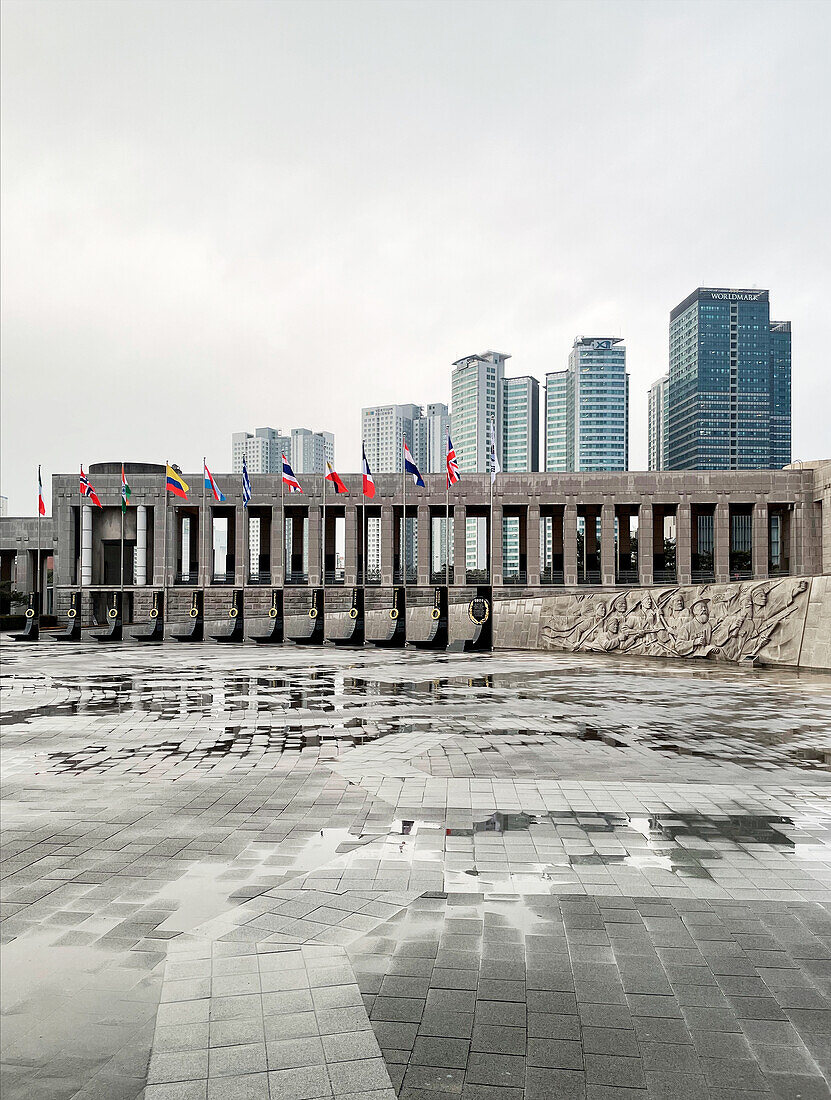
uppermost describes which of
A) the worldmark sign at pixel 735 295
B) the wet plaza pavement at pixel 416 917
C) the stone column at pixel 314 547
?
the worldmark sign at pixel 735 295

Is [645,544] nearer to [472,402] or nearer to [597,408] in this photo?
[472,402]

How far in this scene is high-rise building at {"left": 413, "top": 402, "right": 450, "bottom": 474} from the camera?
189m

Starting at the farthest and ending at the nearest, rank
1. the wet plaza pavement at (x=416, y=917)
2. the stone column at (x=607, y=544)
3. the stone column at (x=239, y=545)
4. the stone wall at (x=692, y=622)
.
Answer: the stone column at (x=239, y=545), the stone column at (x=607, y=544), the stone wall at (x=692, y=622), the wet plaza pavement at (x=416, y=917)

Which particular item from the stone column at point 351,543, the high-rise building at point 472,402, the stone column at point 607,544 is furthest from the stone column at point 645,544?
the high-rise building at point 472,402

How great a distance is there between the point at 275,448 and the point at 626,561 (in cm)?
12823

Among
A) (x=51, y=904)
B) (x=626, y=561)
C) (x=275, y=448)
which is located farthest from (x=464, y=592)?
(x=275, y=448)

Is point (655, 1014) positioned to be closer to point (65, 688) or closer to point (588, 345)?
point (65, 688)

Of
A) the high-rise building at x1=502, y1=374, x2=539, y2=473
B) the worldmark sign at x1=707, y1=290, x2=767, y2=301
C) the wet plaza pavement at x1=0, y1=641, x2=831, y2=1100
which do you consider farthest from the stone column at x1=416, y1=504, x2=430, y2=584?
the worldmark sign at x1=707, y1=290, x2=767, y2=301

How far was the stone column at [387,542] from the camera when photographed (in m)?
54.5

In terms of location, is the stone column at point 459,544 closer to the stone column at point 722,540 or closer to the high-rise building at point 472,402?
the stone column at point 722,540

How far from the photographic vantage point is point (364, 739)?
948 centimetres

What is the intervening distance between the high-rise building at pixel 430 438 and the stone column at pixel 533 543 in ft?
442

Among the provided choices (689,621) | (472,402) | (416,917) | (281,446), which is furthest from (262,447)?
(416,917)

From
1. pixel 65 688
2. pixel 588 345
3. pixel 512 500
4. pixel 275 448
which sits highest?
pixel 588 345
